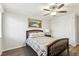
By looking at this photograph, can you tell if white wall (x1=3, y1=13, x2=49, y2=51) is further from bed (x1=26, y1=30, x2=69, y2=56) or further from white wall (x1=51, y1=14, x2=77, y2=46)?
white wall (x1=51, y1=14, x2=77, y2=46)

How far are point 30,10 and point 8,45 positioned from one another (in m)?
0.90

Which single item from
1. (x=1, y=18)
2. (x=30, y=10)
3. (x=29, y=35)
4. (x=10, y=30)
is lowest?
(x=29, y=35)

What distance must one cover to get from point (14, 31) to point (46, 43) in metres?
0.78

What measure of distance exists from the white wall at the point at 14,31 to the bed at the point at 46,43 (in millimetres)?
154

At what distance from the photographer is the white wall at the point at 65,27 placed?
181cm

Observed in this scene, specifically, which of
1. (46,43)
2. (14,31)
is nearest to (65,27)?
(46,43)

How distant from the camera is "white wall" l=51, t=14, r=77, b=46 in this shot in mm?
1813

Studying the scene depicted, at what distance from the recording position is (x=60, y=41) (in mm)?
1954

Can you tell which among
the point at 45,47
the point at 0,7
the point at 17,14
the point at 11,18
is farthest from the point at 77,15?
the point at 0,7

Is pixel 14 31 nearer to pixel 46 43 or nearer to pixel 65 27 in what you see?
→ pixel 46 43

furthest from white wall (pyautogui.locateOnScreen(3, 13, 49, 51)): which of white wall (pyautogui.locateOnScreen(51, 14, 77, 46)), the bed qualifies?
white wall (pyautogui.locateOnScreen(51, 14, 77, 46))

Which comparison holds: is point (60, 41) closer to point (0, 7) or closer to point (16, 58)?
point (16, 58)

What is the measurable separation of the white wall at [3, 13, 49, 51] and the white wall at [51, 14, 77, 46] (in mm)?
678

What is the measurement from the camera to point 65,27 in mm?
1879
